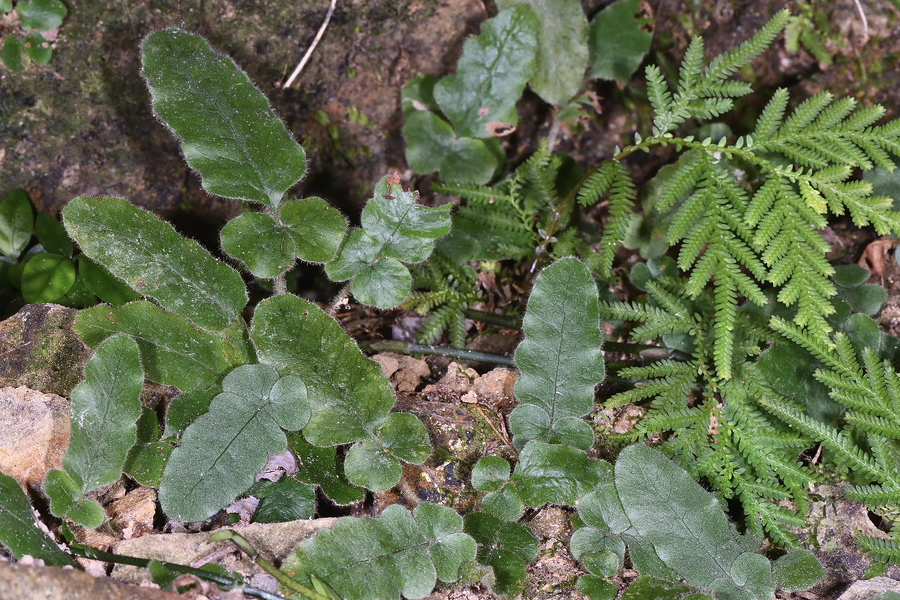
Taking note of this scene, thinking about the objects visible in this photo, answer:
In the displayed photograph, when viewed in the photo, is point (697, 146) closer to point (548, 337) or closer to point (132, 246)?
point (548, 337)

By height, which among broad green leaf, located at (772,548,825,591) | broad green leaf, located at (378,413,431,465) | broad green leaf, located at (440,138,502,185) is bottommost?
broad green leaf, located at (772,548,825,591)

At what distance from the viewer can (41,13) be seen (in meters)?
2.68

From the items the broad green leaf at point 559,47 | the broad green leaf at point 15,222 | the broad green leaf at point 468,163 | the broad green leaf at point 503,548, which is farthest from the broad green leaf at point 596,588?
the broad green leaf at point 15,222

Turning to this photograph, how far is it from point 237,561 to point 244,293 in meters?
0.84

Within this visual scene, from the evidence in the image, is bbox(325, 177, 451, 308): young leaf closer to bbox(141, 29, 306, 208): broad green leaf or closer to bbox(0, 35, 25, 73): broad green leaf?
bbox(141, 29, 306, 208): broad green leaf

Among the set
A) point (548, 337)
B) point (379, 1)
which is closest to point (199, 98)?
point (379, 1)

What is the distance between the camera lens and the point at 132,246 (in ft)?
7.45

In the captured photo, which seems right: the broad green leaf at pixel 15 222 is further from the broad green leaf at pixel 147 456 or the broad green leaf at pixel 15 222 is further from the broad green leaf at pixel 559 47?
the broad green leaf at pixel 559 47

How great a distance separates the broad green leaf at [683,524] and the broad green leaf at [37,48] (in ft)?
8.38

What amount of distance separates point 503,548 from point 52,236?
6.75 feet

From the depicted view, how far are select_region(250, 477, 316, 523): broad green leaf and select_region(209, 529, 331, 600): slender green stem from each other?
6.7 inches

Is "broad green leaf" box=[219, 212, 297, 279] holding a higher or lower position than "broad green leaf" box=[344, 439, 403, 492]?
higher

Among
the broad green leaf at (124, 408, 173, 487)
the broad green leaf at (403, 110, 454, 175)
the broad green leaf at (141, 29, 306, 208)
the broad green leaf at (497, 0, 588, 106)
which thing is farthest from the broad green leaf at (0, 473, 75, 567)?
the broad green leaf at (497, 0, 588, 106)

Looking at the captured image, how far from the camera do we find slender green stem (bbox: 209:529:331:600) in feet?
6.17
